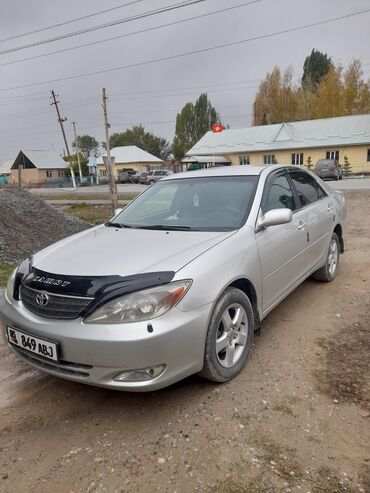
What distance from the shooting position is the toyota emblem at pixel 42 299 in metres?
2.69

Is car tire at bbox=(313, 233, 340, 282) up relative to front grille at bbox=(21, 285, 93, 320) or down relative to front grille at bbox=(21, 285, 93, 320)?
down

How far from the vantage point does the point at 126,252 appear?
3014mm

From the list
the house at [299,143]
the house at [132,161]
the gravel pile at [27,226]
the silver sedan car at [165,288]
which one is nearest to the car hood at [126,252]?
the silver sedan car at [165,288]

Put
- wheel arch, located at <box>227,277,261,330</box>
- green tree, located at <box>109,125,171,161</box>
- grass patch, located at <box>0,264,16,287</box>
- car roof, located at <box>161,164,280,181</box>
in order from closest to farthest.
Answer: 1. wheel arch, located at <box>227,277,261,330</box>
2. car roof, located at <box>161,164,280,181</box>
3. grass patch, located at <box>0,264,16,287</box>
4. green tree, located at <box>109,125,171,161</box>

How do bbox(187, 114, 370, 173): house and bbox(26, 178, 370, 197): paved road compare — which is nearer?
bbox(26, 178, 370, 197): paved road

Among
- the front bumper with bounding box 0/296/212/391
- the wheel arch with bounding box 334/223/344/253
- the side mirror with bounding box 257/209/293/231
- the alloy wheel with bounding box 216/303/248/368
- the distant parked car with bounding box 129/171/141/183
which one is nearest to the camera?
the front bumper with bounding box 0/296/212/391

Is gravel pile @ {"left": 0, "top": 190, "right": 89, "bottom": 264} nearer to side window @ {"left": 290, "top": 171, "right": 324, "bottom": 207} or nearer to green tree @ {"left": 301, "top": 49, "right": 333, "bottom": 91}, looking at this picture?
side window @ {"left": 290, "top": 171, "right": 324, "bottom": 207}

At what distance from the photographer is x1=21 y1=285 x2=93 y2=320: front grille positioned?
256 cm

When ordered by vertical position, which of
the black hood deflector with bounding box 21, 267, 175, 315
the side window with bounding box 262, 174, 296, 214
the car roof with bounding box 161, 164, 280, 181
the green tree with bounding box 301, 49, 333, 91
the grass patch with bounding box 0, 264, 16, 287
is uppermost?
the green tree with bounding box 301, 49, 333, 91

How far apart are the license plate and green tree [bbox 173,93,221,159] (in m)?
79.8

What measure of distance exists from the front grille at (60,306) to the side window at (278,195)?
1.88 m

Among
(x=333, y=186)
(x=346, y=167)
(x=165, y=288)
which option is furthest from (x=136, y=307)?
(x=346, y=167)

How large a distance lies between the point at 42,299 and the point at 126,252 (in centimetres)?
67

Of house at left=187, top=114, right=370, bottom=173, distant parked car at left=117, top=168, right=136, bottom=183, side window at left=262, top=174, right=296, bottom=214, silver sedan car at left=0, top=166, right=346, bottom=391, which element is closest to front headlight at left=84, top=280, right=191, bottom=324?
silver sedan car at left=0, top=166, right=346, bottom=391
